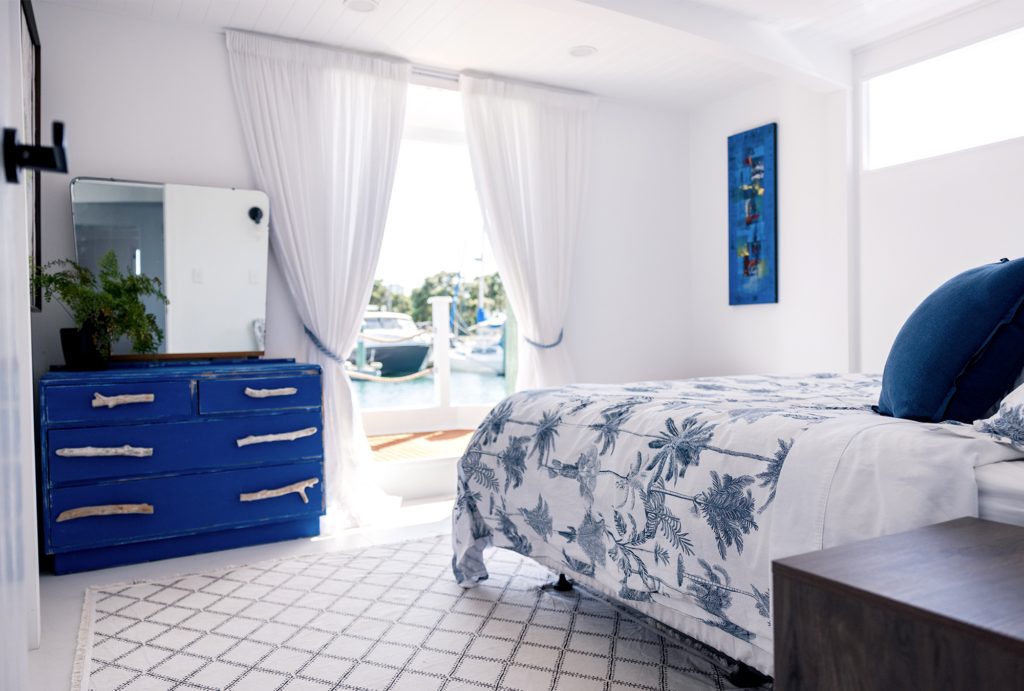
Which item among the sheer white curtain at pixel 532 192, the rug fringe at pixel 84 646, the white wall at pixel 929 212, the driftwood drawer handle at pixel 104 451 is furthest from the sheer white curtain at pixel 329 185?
the white wall at pixel 929 212

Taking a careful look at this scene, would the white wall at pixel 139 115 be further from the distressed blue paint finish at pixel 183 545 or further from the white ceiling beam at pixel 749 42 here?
the white ceiling beam at pixel 749 42

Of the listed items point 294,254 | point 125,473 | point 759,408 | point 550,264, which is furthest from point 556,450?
point 550,264

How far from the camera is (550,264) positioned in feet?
15.6

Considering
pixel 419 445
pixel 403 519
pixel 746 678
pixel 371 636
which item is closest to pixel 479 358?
pixel 419 445

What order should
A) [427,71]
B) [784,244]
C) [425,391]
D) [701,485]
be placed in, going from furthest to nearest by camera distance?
[425,391]
[784,244]
[427,71]
[701,485]

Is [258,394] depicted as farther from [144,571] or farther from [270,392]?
[144,571]

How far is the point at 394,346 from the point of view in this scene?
540 centimetres

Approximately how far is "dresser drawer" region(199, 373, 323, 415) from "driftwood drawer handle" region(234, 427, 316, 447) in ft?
0.40

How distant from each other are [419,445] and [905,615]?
432cm

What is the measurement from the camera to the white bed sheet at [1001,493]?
3.89ft

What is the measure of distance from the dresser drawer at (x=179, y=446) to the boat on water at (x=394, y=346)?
187 centimetres

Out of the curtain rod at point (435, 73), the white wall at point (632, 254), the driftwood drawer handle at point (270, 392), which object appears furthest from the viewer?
the white wall at point (632, 254)

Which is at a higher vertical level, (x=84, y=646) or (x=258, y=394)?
(x=258, y=394)

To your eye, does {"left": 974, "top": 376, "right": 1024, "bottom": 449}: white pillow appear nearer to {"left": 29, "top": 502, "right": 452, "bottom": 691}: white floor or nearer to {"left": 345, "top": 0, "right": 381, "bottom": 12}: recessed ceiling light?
{"left": 29, "top": 502, "right": 452, "bottom": 691}: white floor
